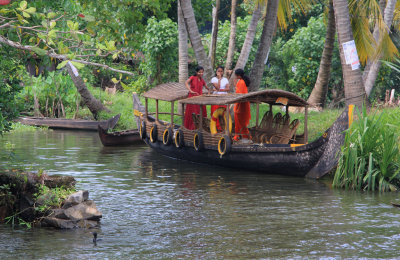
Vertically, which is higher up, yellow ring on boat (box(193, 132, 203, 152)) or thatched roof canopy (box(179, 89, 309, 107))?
thatched roof canopy (box(179, 89, 309, 107))

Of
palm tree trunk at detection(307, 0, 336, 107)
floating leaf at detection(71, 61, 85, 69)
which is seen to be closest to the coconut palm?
palm tree trunk at detection(307, 0, 336, 107)

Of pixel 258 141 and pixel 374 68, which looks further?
pixel 374 68

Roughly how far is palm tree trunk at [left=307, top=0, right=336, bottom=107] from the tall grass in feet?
20.8

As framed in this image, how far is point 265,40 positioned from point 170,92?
3.22 metres

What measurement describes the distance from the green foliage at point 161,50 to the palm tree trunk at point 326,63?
792 centimetres

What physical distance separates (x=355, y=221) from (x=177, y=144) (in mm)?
6649

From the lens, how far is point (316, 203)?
32.4 ft

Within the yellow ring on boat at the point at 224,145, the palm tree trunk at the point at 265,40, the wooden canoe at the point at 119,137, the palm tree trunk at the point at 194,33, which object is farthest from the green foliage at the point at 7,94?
the palm tree trunk at the point at 265,40

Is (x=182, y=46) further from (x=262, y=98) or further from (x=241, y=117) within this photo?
(x=262, y=98)

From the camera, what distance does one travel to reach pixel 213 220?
28.4 ft

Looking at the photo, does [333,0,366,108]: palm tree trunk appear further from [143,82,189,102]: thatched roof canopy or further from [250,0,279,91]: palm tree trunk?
[143,82,189,102]: thatched roof canopy

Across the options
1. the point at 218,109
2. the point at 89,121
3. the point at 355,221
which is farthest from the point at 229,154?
the point at 89,121

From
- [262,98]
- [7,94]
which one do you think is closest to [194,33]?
[262,98]

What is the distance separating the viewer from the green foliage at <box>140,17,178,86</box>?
79.1 ft
